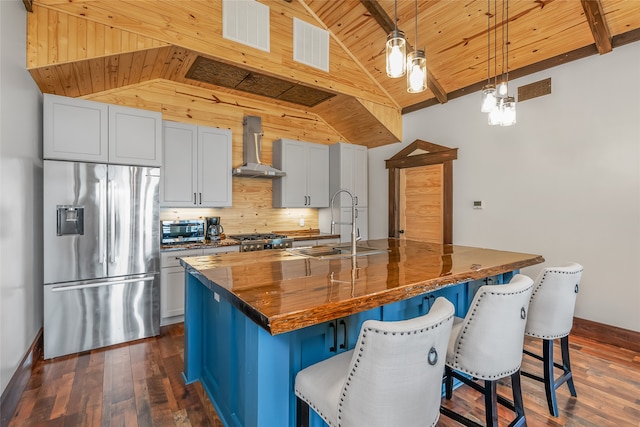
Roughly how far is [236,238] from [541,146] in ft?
13.0

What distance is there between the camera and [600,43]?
3039mm

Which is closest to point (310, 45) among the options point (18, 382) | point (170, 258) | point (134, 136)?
point (134, 136)

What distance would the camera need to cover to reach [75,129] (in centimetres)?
287

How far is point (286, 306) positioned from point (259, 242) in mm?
2878

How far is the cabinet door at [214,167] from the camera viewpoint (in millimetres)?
3955

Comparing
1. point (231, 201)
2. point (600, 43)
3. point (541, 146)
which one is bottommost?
point (231, 201)

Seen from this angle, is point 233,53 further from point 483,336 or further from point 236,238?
point 483,336

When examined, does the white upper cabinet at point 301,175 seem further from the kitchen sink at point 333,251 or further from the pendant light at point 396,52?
the pendant light at point 396,52

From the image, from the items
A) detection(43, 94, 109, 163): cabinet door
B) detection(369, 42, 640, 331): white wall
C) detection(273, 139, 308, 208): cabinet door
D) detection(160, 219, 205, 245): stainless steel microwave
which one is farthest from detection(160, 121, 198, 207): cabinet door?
detection(369, 42, 640, 331): white wall

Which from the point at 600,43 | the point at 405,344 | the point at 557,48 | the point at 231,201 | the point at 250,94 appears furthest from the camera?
the point at 250,94

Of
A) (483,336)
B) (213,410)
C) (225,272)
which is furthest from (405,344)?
(213,410)

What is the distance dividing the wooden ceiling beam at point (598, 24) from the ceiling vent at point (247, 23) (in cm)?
326

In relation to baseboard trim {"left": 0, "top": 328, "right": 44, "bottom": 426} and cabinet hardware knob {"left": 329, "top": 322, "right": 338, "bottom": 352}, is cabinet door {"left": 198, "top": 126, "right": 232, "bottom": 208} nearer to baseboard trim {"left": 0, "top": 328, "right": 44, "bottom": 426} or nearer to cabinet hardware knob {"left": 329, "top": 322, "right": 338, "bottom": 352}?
baseboard trim {"left": 0, "top": 328, "right": 44, "bottom": 426}

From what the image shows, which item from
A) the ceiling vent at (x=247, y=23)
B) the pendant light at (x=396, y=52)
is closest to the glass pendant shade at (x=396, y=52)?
the pendant light at (x=396, y=52)
